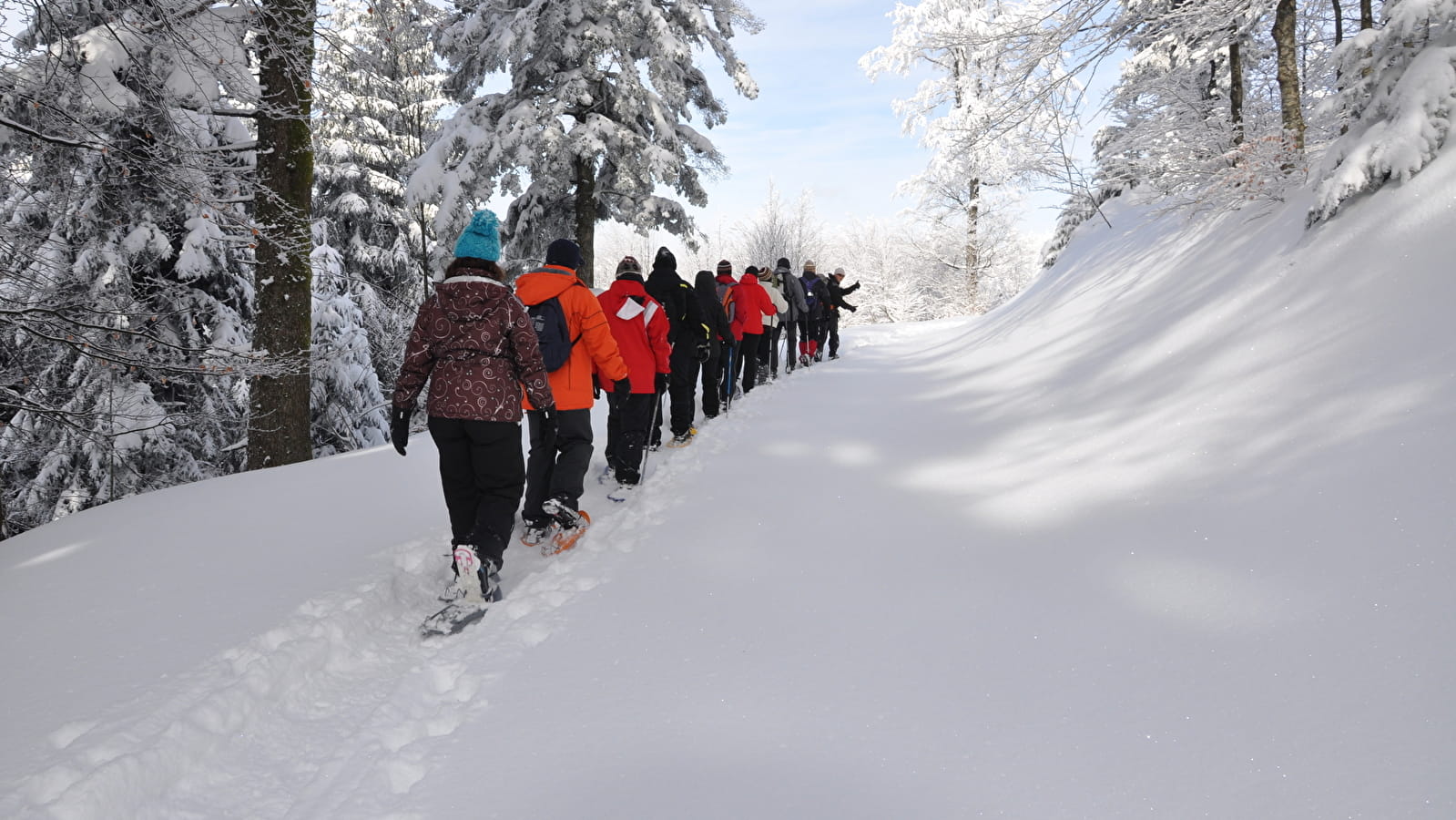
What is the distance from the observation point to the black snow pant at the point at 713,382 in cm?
918

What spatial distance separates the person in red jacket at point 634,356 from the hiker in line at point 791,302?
22.3 ft

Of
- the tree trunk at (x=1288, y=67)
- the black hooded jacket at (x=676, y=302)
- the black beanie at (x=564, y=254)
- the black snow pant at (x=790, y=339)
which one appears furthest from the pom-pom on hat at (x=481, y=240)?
the black snow pant at (x=790, y=339)

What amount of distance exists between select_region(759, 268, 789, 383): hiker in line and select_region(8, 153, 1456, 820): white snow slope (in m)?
7.39

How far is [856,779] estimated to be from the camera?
7.68 ft

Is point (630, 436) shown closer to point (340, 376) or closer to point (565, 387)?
point (565, 387)

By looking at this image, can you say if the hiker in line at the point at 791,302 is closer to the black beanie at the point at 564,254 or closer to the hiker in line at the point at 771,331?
the hiker in line at the point at 771,331

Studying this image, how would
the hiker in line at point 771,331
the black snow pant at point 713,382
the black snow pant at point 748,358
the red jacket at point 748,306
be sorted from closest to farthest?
the black snow pant at point 713,382, the red jacket at point 748,306, the black snow pant at point 748,358, the hiker in line at point 771,331

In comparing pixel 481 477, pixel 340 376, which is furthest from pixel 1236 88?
pixel 340 376

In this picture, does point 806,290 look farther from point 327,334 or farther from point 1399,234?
point 1399,234

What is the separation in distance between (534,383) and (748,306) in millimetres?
7227

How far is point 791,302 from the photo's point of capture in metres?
13.8

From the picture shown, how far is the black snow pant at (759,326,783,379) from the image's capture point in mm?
13055

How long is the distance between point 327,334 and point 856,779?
45.9ft

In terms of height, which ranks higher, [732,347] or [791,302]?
[791,302]
